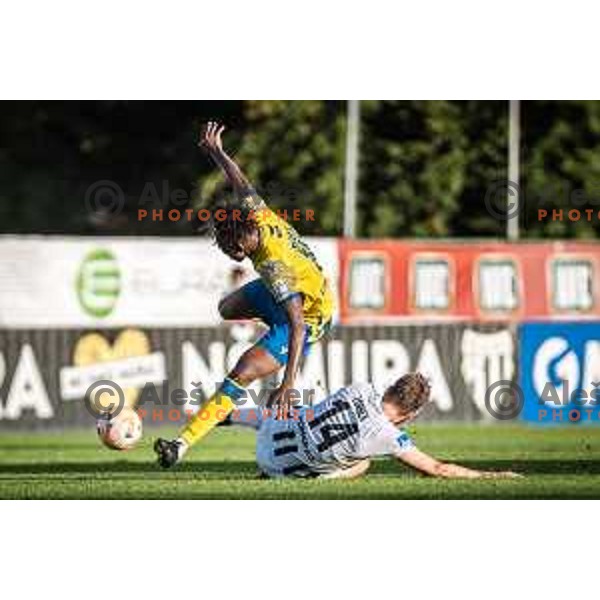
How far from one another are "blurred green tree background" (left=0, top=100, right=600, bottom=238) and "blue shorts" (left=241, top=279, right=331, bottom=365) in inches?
319

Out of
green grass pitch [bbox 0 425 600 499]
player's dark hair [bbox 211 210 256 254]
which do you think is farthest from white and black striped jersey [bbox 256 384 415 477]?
player's dark hair [bbox 211 210 256 254]

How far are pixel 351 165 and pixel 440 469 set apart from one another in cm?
838

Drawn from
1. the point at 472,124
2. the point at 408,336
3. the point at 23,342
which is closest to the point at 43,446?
the point at 23,342

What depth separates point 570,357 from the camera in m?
16.1

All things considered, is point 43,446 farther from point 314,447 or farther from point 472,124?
point 472,124

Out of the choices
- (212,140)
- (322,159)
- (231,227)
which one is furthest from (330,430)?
(322,159)

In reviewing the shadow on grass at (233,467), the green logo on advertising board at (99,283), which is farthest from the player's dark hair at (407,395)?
the green logo on advertising board at (99,283)

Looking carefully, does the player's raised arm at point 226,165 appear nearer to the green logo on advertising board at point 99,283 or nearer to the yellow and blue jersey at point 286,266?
the yellow and blue jersey at point 286,266

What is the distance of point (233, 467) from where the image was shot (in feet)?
39.5

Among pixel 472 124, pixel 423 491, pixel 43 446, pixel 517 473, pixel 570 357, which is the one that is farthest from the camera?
pixel 472 124

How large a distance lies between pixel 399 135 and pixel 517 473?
9624 millimetres

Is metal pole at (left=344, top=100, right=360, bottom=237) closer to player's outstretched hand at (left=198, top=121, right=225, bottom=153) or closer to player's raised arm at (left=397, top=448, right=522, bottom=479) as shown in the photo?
player's outstretched hand at (left=198, top=121, right=225, bottom=153)

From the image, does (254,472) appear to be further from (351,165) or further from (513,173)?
(513,173)

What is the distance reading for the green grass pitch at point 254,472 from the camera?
1090 cm
